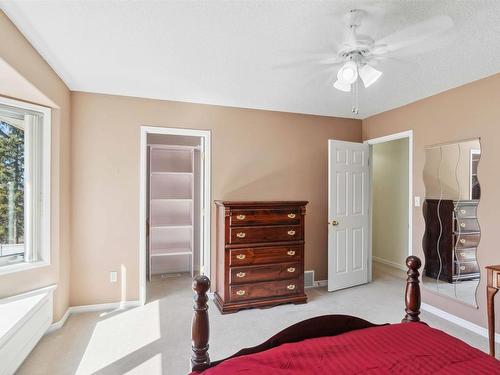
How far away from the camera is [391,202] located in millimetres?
4934

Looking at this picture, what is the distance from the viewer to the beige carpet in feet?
7.18

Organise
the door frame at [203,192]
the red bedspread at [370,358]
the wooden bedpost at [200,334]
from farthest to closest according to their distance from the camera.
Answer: the door frame at [203,192] < the wooden bedpost at [200,334] < the red bedspread at [370,358]

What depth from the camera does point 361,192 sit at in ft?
13.3

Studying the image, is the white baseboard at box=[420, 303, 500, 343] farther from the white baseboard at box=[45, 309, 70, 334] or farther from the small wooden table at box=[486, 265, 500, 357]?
the white baseboard at box=[45, 309, 70, 334]

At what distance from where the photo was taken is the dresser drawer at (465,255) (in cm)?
281

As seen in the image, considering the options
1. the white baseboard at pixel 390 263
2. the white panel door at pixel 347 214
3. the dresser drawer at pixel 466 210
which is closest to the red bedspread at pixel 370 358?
the dresser drawer at pixel 466 210

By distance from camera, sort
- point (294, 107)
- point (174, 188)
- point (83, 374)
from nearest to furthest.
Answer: point (83, 374)
point (294, 107)
point (174, 188)

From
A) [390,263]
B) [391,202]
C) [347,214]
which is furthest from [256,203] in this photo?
[390,263]

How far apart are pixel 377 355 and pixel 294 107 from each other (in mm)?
3047

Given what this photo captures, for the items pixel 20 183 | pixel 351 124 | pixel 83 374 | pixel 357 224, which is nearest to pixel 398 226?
pixel 357 224

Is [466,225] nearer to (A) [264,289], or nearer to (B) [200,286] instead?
(A) [264,289]

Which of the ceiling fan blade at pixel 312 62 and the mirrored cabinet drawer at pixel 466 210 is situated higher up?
the ceiling fan blade at pixel 312 62

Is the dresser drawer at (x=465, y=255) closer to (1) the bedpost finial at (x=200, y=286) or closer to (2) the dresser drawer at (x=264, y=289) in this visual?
(2) the dresser drawer at (x=264, y=289)

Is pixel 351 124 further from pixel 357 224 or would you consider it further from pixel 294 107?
pixel 357 224
